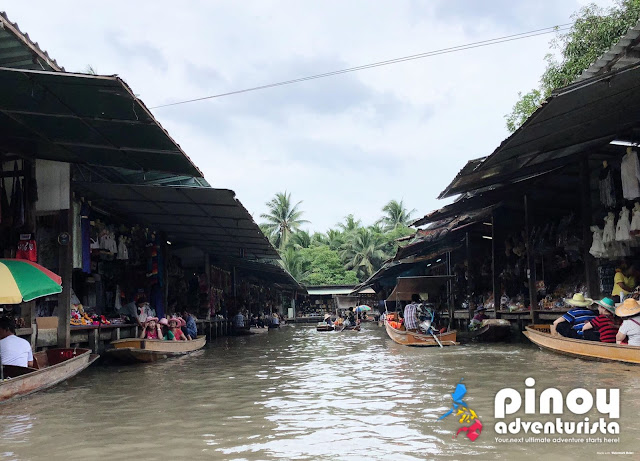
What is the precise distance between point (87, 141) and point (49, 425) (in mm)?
4220

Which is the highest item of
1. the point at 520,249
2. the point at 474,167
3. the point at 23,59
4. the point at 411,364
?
the point at 23,59

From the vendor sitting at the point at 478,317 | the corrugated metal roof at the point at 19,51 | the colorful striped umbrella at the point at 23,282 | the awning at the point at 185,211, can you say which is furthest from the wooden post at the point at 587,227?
the colorful striped umbrella at the point at 23,282

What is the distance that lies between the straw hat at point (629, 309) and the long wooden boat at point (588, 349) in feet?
1.51

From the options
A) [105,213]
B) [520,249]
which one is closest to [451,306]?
[520,249]

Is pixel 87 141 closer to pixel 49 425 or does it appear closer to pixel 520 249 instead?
pixel 49 425

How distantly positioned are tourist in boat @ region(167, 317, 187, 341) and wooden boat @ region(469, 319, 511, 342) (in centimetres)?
715

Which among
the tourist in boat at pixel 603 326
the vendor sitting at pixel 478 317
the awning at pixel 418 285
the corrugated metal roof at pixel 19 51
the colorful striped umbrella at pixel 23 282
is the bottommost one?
the vendor sitting at pixel 478 317

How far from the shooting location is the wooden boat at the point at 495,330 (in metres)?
14.1

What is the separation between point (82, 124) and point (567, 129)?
6698mm

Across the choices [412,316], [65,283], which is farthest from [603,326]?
[65,283]

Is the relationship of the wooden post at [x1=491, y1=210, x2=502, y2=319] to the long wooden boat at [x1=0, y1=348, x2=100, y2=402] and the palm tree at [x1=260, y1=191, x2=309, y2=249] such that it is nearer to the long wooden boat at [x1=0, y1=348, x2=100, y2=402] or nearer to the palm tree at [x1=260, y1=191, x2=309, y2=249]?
the long wooden boat at [x1=0, y1=348, x2=100, y2=402]

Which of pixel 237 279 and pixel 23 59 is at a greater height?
pixel 23 59

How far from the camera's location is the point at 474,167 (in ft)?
33.3

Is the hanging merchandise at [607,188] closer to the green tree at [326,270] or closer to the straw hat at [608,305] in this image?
the straw hat at [608,305]
